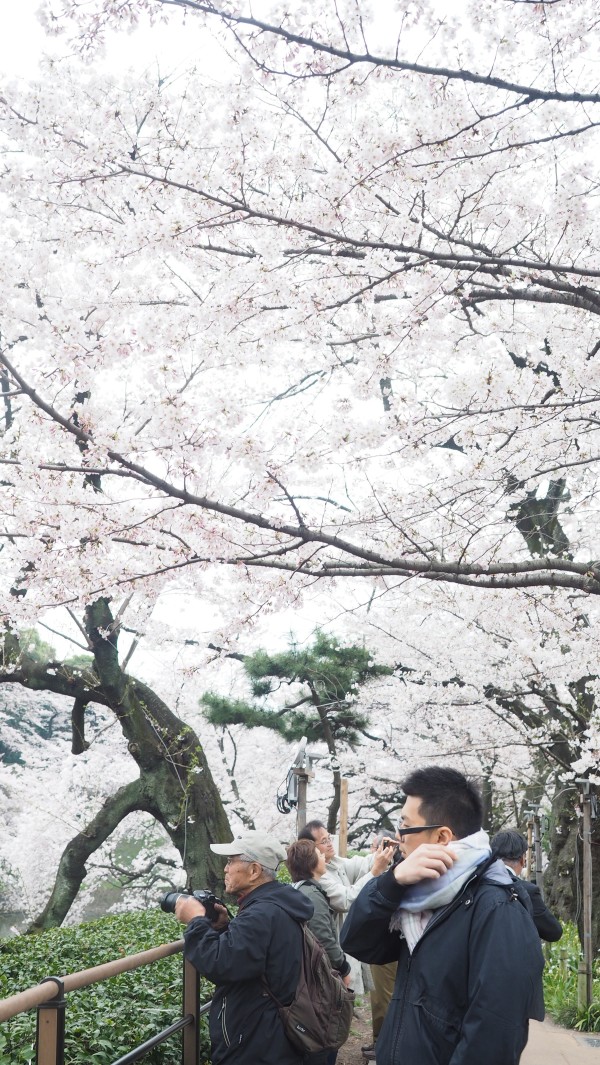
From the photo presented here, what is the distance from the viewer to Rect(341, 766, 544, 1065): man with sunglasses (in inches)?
67.8

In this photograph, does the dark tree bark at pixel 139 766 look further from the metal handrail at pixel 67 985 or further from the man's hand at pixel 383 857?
the man's hand at pixel 383 857

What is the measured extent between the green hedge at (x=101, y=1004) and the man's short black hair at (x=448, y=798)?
2490 millimetres

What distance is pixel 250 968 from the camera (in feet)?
8.80

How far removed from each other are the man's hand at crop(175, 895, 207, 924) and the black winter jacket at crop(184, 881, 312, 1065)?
3.7 inches

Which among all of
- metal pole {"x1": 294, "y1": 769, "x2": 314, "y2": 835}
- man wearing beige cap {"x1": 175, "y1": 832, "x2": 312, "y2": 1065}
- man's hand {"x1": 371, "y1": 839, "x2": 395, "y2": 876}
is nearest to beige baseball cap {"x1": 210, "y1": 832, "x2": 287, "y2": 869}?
man wearing beige cap {"x1": 175, "y1": 832, "x2": 312, "y2": 1065}

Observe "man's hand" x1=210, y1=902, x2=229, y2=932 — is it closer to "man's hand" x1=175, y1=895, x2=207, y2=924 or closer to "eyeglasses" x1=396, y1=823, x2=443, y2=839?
"man's hand" x1=175, y1=895, x2=207, y2=924

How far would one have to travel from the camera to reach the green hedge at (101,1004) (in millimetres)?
3955

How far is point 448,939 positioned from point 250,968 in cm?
104

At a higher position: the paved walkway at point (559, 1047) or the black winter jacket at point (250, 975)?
the black winter jacket at point (250, 975)

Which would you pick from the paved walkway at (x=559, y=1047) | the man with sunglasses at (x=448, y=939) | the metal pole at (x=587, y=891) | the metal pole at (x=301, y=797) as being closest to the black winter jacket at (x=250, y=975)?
the man with sunglasses at (x=448, y=939)

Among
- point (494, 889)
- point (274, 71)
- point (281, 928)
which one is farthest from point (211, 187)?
point (494, 889)

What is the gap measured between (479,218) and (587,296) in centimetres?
150

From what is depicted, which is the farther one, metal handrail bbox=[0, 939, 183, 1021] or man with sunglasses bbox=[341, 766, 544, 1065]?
metal handrail bbox=[0, 939, 183, 1021]

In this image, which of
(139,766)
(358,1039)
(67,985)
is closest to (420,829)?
(67,985)
